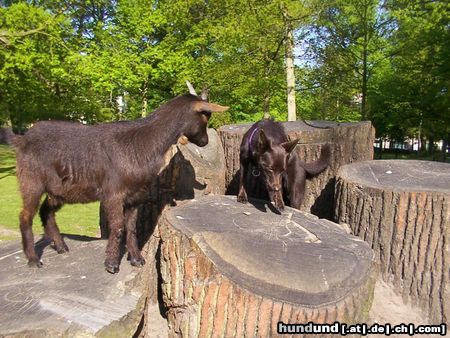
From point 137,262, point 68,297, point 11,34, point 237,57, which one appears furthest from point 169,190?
point 11,34

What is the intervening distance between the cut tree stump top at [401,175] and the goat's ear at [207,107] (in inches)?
68.4

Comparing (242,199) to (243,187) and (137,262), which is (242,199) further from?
(137,262)

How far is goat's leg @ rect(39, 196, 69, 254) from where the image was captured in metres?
3.89

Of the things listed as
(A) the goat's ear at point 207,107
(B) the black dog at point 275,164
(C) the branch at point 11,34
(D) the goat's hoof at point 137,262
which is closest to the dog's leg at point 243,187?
(B) the black dog at point 275,164

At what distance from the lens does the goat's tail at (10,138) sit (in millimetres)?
3610

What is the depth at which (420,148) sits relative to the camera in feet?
110

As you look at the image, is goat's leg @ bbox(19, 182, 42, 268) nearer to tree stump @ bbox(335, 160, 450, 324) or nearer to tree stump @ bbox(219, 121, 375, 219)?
tree stump @ bbox(219, 121, 375, 219)

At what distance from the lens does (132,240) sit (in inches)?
153

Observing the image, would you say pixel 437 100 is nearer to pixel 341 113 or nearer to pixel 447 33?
pixel 447 33

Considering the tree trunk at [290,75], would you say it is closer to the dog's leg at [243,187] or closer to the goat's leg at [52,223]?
the dog's leg at [243,187]

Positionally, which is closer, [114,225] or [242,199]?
[114,225]

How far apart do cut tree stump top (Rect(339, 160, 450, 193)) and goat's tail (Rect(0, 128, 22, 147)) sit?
130 inches

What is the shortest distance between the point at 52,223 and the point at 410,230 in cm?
356

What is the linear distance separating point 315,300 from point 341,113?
1706 cm
